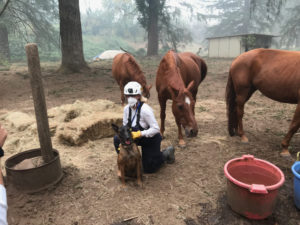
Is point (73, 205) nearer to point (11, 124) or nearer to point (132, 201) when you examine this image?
point (132, 201)

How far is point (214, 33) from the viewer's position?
37.9 meters

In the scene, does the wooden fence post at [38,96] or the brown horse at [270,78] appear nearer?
the wooden fence post at [38,96]

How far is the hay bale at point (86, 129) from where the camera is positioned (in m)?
4.55

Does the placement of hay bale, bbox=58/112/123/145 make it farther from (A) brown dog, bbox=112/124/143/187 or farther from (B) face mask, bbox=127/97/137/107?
(B) face mask, bbox=127/97/137/107

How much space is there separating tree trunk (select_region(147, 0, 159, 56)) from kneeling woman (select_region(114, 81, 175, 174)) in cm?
1664

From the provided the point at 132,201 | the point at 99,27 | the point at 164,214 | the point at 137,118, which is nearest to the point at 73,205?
the point at 132,201

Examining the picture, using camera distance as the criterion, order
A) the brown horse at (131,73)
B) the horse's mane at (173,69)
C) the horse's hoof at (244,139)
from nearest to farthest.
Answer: the horse's mane at (173,69) < the horse's hoof at (244,139) < the brown horse at (131,73)

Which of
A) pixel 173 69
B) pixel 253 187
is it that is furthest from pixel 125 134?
pixel 173 69

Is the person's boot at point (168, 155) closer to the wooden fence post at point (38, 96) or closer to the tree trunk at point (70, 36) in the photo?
the wooden fence post at point (38, 96)

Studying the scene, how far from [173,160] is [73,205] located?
6.09ft

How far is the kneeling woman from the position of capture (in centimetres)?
311

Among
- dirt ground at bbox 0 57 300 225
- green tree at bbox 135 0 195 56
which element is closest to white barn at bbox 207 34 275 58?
green tree at bbox 135 0 195 56

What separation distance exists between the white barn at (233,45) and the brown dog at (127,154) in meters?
18.7

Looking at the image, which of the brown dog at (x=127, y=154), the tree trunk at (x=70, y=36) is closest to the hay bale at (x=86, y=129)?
the brown dog at (x=127, y=154)
